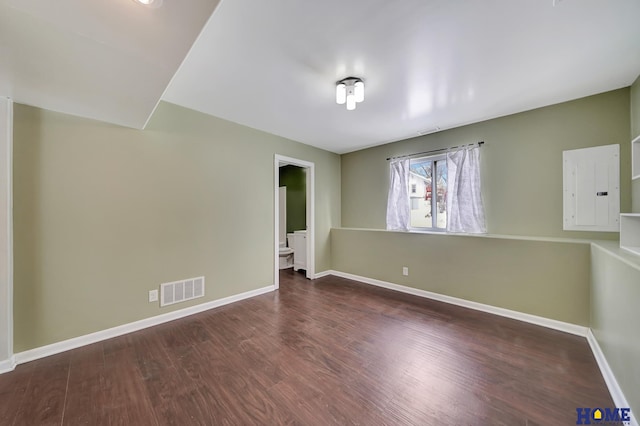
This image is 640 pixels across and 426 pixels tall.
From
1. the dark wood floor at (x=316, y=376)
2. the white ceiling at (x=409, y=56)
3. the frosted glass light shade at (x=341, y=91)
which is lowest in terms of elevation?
the dark wood floor at (x=316, y=376)

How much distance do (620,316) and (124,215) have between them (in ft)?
14.2

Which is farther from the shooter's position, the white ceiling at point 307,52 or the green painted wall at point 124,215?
the green painted wall at point 124,215

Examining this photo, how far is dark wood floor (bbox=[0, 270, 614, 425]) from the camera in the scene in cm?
148

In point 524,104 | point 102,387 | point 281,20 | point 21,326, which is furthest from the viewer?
point 524,104

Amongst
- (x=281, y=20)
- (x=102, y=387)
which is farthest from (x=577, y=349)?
(x=102, y=387)

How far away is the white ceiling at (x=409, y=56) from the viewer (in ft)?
4.91

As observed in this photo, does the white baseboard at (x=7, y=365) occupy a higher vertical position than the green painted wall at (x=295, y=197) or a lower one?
lower

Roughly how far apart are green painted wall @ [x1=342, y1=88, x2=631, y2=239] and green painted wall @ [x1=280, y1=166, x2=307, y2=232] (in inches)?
132

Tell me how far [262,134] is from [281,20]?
2.28 meters

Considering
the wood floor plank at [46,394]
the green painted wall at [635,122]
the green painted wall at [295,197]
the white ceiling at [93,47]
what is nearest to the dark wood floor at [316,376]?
the wood floor plank at [46,394]

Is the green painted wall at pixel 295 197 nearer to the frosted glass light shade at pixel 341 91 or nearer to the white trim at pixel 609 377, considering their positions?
the frosted glass light shade at pixel 341 91

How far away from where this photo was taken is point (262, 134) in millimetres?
3734

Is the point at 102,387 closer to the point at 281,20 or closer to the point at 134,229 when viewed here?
the point at 134,229

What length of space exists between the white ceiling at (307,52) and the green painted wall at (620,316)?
1647 mm
